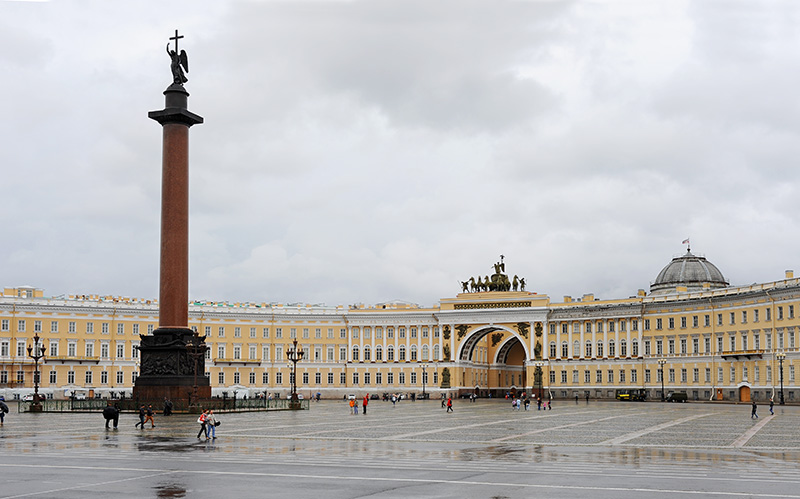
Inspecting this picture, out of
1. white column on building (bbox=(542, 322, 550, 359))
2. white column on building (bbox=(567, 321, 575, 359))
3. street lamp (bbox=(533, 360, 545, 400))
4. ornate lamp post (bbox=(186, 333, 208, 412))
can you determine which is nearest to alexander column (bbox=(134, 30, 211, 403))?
ornate lamp post (bbox=(186, 333, 208, 412))

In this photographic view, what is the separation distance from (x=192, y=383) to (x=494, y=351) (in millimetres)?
85155

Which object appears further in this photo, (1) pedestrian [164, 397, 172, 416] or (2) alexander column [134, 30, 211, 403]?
(2) alexander column [134, 30, 211, 403]

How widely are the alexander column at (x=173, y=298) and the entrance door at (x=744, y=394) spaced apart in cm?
6253

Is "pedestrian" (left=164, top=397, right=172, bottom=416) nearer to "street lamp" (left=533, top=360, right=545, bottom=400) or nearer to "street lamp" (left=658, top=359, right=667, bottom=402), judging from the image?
"street lamp" (left=658, top=359, right=667, bottom=402)

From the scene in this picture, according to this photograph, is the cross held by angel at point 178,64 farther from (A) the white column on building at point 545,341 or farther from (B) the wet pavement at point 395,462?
(A) the white column on building at point 545,341

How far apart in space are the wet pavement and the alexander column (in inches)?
465

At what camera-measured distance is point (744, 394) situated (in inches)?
3807

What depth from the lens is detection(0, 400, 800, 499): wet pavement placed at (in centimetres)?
1925

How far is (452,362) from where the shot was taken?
124 m

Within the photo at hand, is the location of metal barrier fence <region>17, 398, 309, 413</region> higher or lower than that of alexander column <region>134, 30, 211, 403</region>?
lower

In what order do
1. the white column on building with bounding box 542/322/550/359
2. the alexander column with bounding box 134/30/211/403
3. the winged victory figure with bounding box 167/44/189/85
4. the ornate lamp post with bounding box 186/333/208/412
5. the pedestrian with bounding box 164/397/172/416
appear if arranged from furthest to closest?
the white column on building with bounding box 542/322/550/359, the winged victory figure with bounding box 167/44/189/85, the alexander column with bounding box 134/30/211/403, the ornate lamp post with bounding box 186/333/208/412, the pedestrian with bounding box 164/397/172/416

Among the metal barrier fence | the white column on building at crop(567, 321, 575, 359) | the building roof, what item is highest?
the building roof

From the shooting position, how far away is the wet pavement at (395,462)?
1925 centimetres

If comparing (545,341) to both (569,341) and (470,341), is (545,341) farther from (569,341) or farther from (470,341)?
(470,341)
